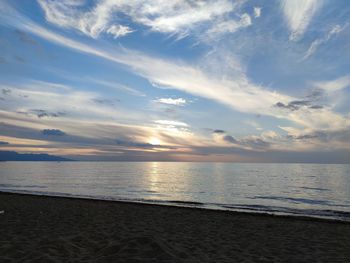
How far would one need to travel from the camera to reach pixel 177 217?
60.3 feet

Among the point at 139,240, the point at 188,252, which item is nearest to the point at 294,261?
the point at 188,252

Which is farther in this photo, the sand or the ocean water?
the ocean water

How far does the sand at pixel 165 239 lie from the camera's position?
8.49 meters

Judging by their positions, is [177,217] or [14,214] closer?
[14,214]

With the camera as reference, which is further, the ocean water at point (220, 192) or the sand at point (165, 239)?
the ocean water at point (220, 192)

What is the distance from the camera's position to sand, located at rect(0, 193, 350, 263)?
8.49m

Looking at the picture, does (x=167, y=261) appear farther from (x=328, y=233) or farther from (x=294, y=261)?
(x=328, y=233)

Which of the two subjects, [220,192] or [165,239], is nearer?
[165,239]

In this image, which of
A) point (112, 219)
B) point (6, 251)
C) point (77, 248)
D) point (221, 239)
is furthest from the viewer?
point (112, 219)

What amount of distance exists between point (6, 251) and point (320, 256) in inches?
381

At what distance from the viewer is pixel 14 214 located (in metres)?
16.7

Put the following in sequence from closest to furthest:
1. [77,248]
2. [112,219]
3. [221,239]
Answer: [77,248] → [221,239] → [112,219]

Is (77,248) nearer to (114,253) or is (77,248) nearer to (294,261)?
(114,253)

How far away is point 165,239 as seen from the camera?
1150 cm
